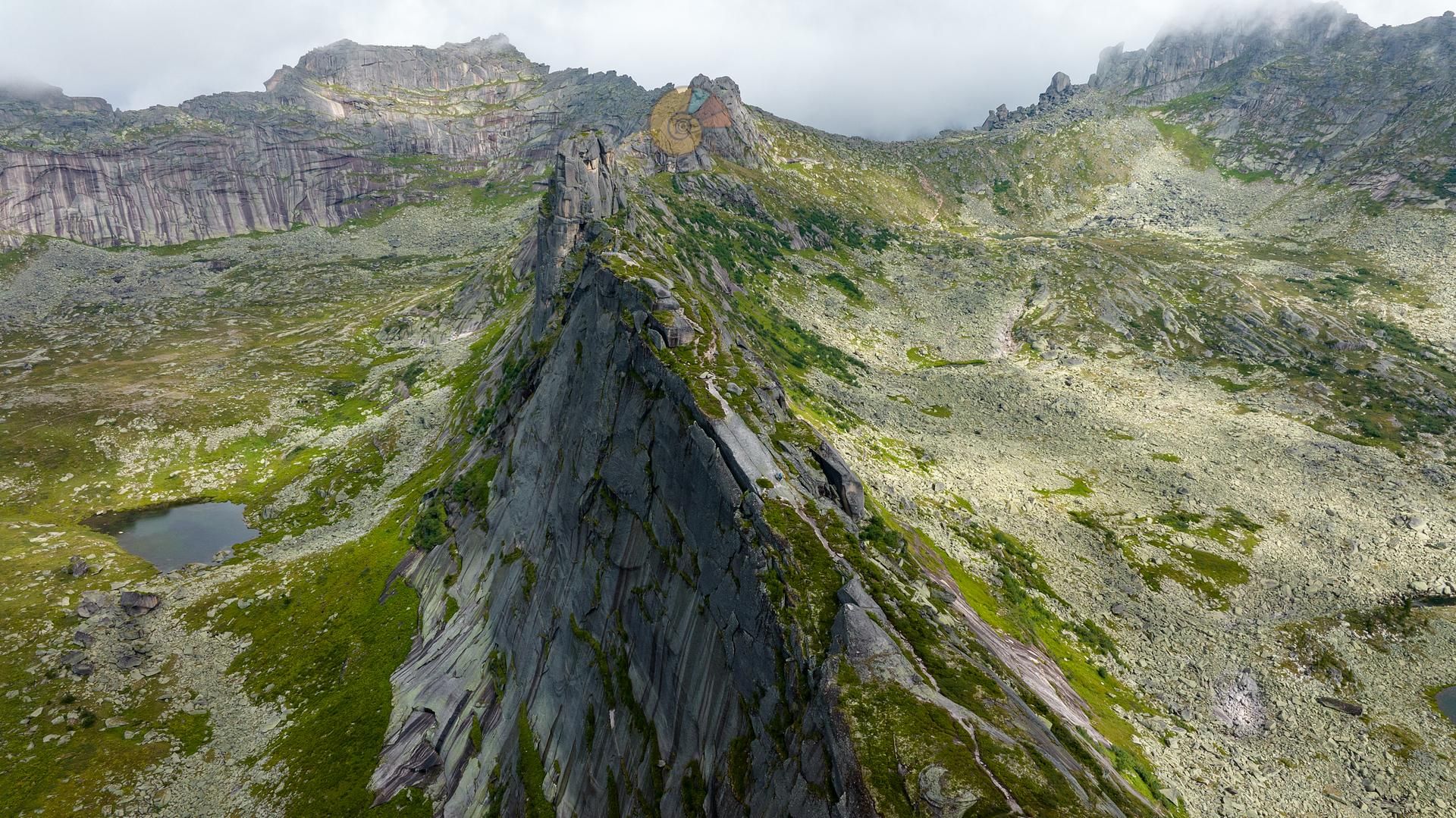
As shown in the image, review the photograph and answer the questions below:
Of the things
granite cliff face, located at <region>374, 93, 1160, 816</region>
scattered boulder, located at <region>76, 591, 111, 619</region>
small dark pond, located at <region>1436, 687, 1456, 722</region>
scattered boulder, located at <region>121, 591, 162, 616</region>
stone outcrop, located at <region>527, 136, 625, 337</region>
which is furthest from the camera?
stone outcrop, located at <region>527, 136, 625, 337</region>

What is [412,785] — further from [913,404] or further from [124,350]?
[124,350]

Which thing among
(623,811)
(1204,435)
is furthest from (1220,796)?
(1204,435)

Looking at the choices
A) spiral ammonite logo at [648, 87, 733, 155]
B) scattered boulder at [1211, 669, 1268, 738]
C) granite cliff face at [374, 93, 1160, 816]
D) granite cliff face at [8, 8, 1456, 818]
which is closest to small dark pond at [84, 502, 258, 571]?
granite cliff face at [8, 8, 1456, 818]

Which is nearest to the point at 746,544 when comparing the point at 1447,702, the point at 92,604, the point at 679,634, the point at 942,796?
the point at 679,634

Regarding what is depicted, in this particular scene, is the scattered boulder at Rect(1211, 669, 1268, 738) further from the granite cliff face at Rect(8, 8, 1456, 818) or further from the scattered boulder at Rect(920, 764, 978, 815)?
the scattered boulder at Rect(920, 764, 978, 815)

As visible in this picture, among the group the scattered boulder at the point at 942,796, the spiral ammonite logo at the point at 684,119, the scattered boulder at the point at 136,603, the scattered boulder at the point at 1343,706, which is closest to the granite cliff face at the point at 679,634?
the scattered boulder at the point at 942,796

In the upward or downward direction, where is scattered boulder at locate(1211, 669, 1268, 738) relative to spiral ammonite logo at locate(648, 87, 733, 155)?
downward
